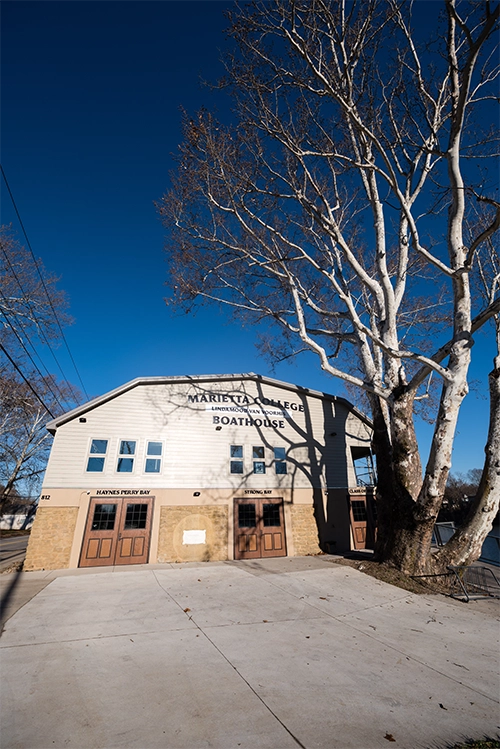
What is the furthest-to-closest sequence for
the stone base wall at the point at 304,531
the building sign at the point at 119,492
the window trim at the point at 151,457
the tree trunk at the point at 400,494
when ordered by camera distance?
1. the stone base wall at the point at 304,531
2. the window trim at the point at 151,457
3. the building sign at the point at 119,492
4. the tree trunk at the point at 400,494

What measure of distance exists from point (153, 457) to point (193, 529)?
3105 millimetres

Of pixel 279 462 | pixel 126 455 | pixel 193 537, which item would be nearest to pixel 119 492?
pixel 126 455

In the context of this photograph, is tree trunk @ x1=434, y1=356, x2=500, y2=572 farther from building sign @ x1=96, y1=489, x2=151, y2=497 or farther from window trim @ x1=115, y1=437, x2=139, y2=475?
window trim @ x1=115, y1=437, x2=139, y2=475

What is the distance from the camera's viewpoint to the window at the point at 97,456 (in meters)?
12.2

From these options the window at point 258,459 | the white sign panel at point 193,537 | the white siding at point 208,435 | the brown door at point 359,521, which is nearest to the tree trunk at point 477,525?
the brown door at point 359,521

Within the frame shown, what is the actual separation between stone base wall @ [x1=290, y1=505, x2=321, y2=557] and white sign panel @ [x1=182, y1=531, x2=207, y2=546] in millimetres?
3687

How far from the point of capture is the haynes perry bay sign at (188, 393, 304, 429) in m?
14.4

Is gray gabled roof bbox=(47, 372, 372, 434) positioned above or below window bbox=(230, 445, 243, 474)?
above

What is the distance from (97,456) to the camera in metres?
12.4

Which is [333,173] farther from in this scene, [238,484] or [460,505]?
[460,505]

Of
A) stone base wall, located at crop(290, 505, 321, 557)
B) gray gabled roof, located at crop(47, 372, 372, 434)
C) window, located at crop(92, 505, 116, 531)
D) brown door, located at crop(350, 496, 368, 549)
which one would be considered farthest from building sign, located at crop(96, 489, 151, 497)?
brown door, located at crop(350, 496, 368, 549)

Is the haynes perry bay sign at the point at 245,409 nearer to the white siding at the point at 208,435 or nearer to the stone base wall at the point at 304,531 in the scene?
the white siding at the point at 208,435

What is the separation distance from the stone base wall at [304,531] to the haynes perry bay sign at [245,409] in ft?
11.8

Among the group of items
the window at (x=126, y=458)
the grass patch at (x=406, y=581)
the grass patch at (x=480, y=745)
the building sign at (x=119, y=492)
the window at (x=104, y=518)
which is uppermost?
the window at (x=126, y=458)
